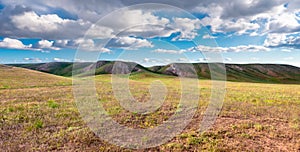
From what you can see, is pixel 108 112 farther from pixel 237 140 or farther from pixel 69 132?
pixel 237 140

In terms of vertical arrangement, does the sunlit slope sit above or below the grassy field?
above

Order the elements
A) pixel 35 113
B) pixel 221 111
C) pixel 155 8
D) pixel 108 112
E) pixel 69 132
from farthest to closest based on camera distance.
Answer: pixel 221 111 → pixel 108 112 → pixel 35 113 → pixel 155 8 → pixel 69 132

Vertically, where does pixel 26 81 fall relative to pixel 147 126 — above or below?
above

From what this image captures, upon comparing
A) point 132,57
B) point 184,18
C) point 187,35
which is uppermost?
point 184,18

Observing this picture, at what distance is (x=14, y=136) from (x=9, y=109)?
6039 mm

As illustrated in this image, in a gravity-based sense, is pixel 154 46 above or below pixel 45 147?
above

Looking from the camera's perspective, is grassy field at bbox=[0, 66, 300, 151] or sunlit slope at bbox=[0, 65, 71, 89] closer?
grassy field at bbox=[0, 66, 300, 151]

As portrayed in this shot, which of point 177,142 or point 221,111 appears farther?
point 221,111

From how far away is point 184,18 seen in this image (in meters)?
11.5

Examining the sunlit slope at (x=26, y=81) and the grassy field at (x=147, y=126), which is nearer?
the grassy field at (x=147, y=126)

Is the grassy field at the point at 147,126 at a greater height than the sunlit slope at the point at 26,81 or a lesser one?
lesser

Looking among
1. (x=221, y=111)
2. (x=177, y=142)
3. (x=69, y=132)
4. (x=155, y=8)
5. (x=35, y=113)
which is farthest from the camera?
(x=221, y=111)

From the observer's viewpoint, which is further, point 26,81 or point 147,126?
point 26,81

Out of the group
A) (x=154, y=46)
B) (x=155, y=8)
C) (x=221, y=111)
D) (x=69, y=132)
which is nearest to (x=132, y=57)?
(x=154, y=46)
